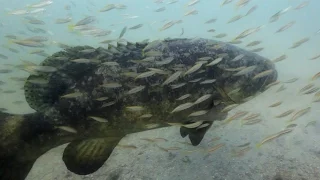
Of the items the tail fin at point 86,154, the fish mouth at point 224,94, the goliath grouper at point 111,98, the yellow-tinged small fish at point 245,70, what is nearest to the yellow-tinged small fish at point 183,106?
the goliath grouper at point 111,98

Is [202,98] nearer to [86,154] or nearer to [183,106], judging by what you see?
[183,106]

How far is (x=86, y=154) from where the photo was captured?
3996mm

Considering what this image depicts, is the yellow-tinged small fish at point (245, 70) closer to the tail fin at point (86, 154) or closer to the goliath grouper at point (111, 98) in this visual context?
the goliath grouper at point (111, 98)

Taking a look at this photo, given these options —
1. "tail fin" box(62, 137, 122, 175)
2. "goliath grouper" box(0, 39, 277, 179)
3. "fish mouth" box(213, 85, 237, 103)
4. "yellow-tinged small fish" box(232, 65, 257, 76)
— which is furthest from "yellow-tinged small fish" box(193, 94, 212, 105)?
"tail fin" box(62, 137, 122, 175)

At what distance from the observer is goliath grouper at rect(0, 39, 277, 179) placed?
151 inches

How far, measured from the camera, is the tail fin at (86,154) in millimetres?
3936

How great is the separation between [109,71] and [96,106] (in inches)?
22.4

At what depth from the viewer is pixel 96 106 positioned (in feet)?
13.0

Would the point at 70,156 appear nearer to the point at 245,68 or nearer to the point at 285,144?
the point at 245,68

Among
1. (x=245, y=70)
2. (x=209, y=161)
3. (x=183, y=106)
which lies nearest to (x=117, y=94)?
(x=183, y=106)

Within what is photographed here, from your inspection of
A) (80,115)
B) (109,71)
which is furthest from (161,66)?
(80,115)

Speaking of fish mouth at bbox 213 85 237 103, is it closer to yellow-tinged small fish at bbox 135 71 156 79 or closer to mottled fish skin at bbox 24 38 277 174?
mottled fish skin at bbox 24 38 277 174

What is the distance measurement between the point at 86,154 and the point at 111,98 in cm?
93

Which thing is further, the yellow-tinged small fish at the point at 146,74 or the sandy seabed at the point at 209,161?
Result: the sandy seabed at the point at 209,161
